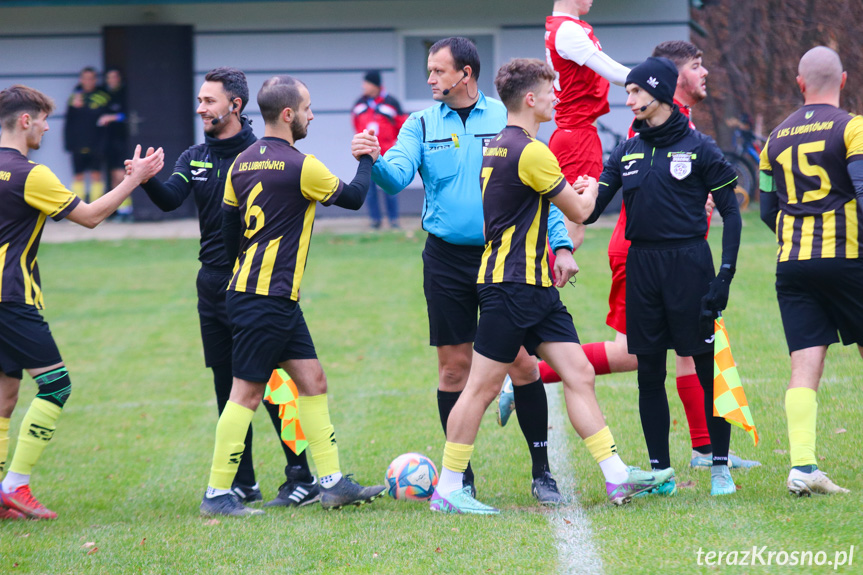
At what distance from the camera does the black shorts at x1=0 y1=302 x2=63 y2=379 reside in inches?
206

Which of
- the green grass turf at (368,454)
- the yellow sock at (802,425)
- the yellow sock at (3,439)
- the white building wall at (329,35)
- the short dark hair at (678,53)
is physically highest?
the white building wall at (329,35)

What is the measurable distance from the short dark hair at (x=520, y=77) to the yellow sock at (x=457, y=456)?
1737 millimetres

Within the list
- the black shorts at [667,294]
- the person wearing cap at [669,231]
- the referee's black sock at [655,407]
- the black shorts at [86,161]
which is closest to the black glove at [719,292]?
the person wearing cap at [669,231]

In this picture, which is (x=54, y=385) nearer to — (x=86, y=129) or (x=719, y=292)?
(x=719, y=292)

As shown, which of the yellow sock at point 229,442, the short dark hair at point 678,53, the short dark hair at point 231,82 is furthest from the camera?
the short dark hair at point 678,53

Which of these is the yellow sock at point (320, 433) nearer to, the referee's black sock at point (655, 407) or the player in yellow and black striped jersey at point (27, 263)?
the player in yellow and black striped jersey at point (27, 263)

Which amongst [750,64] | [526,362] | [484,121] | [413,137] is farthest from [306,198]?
[750,64]

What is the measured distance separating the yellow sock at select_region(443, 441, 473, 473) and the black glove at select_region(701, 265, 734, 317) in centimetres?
141

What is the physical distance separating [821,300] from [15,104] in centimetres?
438

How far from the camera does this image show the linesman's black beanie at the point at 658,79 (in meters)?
4.97

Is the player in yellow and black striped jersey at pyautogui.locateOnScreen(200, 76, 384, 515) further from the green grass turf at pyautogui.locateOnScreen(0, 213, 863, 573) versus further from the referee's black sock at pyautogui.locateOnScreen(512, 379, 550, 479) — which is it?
the referee's black sock at pyautogui.locateOnScreen(512, 379, 550, 479)

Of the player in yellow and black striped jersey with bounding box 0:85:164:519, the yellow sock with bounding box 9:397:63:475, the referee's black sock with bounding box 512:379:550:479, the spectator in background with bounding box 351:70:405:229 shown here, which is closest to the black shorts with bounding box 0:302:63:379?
the player in yellow and black striped jersey with bounding box 0:85:164:519

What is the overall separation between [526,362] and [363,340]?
5.03m

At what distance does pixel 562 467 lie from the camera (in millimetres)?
5949
